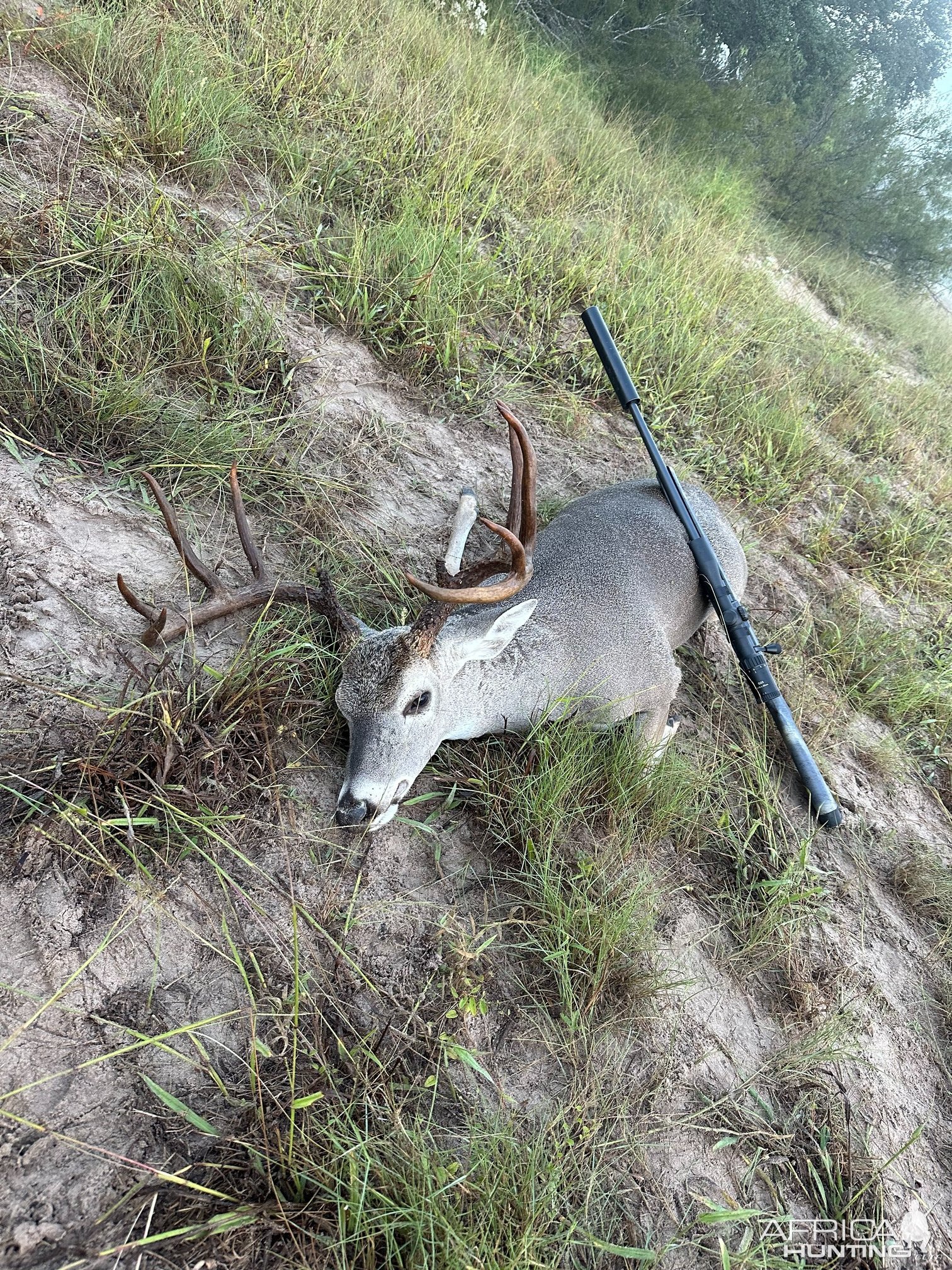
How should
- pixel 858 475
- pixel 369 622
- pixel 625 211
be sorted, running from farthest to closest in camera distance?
pixel 625 211 → pixel 858 475 → pixel 369 622

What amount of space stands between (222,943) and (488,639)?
4.35 ft

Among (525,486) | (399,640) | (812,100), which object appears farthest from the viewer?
(812,100)

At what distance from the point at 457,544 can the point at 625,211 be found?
15.8 ft

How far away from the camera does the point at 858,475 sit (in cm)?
568

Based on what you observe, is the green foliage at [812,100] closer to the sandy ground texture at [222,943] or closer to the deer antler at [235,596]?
the sandy ground texture at [222,943]

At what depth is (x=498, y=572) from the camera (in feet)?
8.83

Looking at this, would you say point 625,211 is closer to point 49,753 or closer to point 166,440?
point 166,440

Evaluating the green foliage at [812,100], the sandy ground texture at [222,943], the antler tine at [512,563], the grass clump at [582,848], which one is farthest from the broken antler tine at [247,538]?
the green foliage at [812,100]

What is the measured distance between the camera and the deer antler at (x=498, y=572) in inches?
93.7

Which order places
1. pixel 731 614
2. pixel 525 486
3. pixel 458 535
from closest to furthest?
pixel 525 486 < pixel 458 535 < pixel 731 614

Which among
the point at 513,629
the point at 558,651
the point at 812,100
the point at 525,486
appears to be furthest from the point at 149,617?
the point at 812,100

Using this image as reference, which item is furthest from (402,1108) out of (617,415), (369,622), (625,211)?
(625,211)

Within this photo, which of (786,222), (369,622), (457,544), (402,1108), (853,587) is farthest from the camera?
(786,222)

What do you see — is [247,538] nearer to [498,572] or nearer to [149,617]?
[149,617]
